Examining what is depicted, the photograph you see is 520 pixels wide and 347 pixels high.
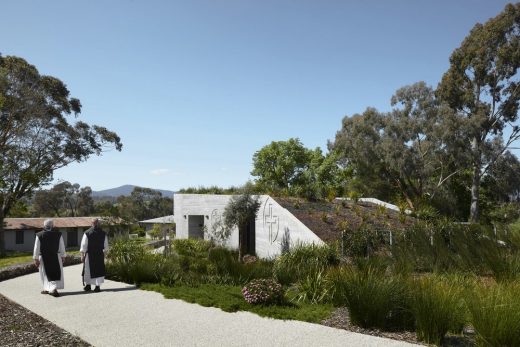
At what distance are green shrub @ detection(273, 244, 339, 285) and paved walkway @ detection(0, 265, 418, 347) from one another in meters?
2.58

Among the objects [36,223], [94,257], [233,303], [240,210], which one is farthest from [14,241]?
[233,303]

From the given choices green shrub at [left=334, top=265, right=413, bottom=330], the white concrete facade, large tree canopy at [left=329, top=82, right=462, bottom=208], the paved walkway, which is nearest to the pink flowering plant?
the paved walkway

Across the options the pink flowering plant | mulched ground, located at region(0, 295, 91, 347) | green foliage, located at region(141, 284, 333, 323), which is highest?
the pink flowering plant

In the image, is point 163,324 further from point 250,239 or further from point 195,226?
point 195,226

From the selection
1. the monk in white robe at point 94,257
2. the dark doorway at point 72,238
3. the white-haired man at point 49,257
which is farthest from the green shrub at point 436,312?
the dark doorway at point 72,238

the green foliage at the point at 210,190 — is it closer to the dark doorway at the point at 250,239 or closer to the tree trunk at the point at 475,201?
the dark doorway at the point at 250,239

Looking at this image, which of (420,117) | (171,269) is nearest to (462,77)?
(420,117)

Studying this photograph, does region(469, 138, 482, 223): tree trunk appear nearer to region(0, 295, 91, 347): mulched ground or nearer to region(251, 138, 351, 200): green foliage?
region(251, 138, 351, 200): green foliage

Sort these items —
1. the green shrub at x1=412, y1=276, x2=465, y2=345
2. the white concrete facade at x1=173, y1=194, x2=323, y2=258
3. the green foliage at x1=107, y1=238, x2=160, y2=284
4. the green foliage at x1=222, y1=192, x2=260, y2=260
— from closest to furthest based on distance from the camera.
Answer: the green shrub at x1=412, y1=276, x2=465, y2=345 < the green foliage at x1=107, y1=238, x2=160, y2=284 < the white concrete facade at x1=173, y1=194, x2=323, y2=258 < the green foliage at x1=222, y1=192, x2=260, y2=260

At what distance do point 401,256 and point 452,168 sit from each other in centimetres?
2828

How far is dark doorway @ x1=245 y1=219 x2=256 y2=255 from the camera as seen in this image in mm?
21656

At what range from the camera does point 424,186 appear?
1396 inches

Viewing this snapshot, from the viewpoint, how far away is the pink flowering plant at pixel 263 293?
7.80m

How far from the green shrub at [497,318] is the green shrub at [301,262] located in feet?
14.2
